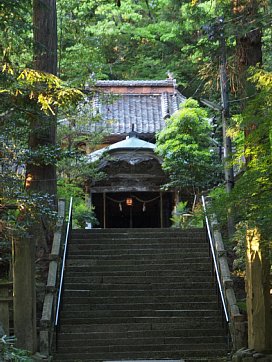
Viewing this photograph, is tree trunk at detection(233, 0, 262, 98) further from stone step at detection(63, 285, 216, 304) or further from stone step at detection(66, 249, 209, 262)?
stone step at detection(63, 285, 216, 304)

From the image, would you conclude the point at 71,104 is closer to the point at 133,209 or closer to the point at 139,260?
the point at 139,260

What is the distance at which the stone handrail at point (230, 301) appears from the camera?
11.0m

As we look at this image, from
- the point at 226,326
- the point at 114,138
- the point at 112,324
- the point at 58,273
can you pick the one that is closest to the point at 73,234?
the point at 58,273

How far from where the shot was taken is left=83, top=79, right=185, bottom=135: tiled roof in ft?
86.4

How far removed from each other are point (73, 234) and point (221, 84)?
5.00 meters

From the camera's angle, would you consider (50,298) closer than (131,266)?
Yes

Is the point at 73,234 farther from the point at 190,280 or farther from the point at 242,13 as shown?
the point at 242,13

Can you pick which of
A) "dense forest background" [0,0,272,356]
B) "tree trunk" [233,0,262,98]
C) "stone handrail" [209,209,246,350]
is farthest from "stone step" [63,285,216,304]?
"tree trunk" [233,0,262,98]

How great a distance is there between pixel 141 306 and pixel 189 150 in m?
7.04

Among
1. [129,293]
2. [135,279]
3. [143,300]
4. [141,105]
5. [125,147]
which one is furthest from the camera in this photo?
[141,105]

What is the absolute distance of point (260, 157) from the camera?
897 cm

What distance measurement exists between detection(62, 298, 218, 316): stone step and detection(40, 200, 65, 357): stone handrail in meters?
0.64

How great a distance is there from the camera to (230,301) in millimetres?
11594

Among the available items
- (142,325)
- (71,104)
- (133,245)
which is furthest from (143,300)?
(71,104)
